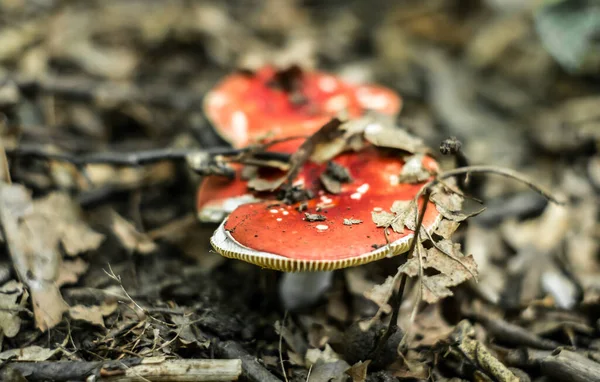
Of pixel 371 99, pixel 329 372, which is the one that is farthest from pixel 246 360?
pixel 371 99

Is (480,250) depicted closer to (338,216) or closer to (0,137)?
(338,216)

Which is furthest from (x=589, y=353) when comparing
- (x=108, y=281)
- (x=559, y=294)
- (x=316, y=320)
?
(x=108, y=281)

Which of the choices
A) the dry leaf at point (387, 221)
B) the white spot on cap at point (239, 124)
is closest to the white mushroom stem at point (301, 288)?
the dry leaf at point (387, 221)

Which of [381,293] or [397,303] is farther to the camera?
[397,303]

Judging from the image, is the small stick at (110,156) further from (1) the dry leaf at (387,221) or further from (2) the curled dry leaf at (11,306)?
(1) the dry leaf at (387,221)

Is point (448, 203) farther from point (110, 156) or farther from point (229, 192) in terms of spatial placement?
point (110, 156)

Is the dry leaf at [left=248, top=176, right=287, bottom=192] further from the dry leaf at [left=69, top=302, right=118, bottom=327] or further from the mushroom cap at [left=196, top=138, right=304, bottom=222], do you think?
the dry leaf at [left=69, top=302, right=118, bottom=327]

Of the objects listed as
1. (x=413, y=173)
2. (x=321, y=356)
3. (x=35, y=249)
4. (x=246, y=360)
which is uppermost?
(x=413, y=173)
